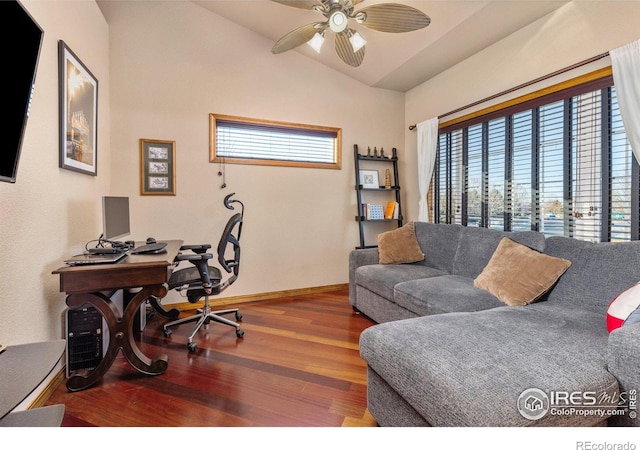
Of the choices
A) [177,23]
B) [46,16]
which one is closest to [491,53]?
[177,23]

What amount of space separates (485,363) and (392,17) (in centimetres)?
216

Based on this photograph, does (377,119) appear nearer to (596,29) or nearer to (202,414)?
(596,29)

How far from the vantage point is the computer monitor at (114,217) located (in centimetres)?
201

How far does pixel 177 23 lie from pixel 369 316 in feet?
11.9

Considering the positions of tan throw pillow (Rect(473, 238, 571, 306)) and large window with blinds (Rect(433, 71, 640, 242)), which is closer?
tan throw pillow (Rect(473, 238, 571, 306))

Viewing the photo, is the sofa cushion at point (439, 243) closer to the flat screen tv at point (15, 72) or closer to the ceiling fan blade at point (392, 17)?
the ceiling fan blade at point (392, 17)

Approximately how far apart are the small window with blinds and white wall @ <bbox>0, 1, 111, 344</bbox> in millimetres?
1310

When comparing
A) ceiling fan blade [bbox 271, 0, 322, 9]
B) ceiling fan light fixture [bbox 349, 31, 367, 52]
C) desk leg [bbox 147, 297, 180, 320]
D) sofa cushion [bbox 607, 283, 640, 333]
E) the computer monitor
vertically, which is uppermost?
ceiling fan blade [bbox 271, 0, 322, 9]

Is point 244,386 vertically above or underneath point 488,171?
underneath

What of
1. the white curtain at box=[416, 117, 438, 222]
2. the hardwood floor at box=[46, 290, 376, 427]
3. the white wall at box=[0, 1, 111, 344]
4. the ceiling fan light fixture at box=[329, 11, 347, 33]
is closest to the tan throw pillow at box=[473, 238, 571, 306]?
the hardwood floor at box=[46, 290, 376, 427]

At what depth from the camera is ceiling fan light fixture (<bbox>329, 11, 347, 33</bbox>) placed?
204cm

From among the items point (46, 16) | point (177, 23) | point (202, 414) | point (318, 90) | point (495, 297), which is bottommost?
point (202, 414)

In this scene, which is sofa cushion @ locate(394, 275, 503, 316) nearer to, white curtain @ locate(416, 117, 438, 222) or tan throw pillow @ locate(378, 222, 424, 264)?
tan throw pillow @ locate(378, 222, 424, 264)

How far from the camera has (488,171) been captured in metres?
3.14
